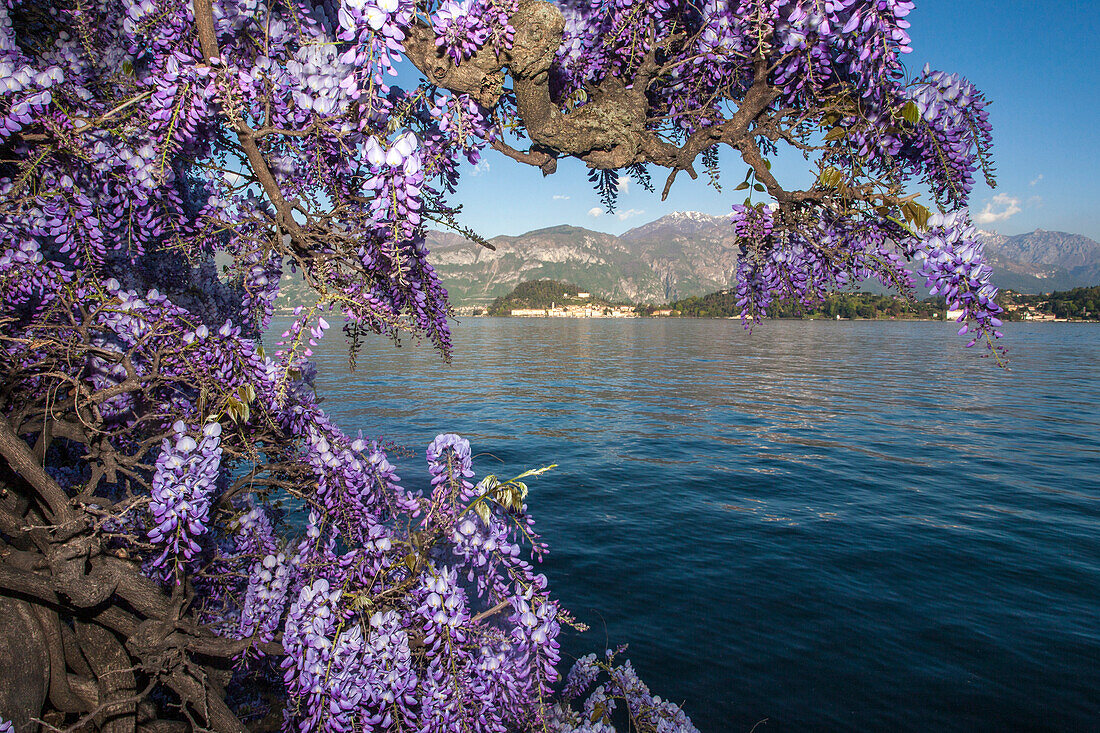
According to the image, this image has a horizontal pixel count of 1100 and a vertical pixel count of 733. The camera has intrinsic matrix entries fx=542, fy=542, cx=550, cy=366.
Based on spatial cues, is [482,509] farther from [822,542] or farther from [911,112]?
[822,542]

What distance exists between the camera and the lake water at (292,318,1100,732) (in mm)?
10258

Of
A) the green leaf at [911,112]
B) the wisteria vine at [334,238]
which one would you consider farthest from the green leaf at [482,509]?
the green leaf at [911,112]

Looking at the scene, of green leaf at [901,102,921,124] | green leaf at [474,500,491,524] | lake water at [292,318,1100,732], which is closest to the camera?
green leaf at [901,102,921,124]

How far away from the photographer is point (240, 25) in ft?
11.3

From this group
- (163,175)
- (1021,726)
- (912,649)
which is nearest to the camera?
(163,175)

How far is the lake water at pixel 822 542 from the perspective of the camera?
10258mm

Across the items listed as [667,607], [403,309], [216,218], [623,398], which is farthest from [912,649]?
[623,398]

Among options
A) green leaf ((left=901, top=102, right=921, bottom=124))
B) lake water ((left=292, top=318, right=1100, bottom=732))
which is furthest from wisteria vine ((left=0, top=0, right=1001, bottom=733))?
lake water ((left=292, top=318, right=1100, bottom=732))

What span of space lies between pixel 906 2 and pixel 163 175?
400cm

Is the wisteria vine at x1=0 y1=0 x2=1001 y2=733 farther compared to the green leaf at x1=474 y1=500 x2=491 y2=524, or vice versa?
the green leaf at x1=474 y1=500 x2=491 y2=524

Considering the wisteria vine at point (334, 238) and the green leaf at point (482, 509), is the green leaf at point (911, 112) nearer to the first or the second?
the wisteria vine at point (334, 238)

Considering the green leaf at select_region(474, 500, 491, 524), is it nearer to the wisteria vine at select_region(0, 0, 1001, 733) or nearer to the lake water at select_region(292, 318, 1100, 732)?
the wisteria vine at select_region(0, 0, 1001, 733)

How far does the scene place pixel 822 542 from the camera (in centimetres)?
1552

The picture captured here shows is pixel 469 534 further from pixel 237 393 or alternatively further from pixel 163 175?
pixel 163 175
